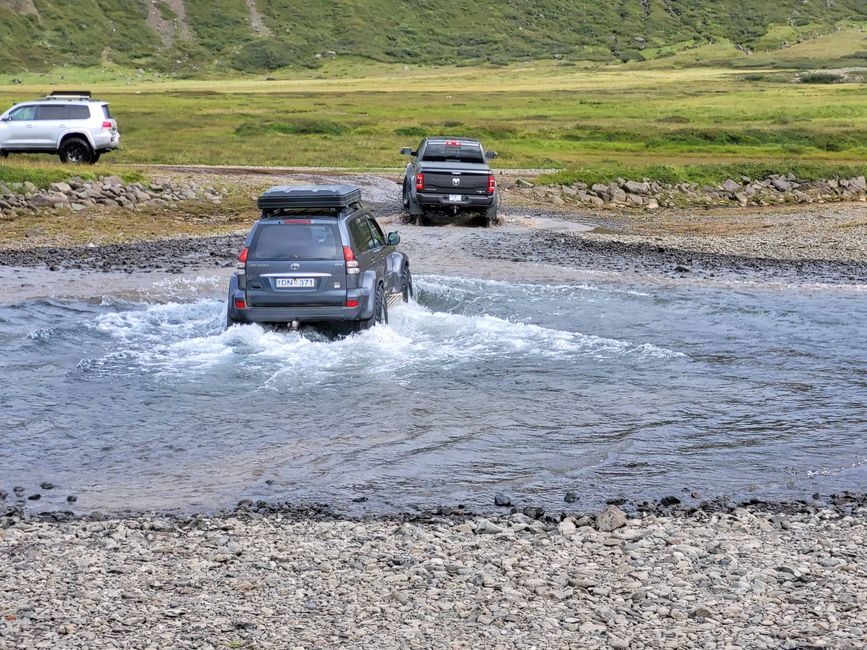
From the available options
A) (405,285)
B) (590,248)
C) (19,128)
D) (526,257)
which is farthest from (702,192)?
(405,285)

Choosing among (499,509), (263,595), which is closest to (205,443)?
(499,509)

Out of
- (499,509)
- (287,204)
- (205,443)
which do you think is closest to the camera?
(499,509)

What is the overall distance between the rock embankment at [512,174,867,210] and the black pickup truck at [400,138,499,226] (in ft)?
30.5

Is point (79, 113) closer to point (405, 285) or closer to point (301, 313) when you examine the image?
point (405, 285)

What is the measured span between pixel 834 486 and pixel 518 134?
5827cm

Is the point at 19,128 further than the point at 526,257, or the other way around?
the point at 19,128

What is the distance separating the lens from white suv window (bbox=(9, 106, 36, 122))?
37.6 metres

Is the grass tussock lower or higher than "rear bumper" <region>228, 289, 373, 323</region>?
lower

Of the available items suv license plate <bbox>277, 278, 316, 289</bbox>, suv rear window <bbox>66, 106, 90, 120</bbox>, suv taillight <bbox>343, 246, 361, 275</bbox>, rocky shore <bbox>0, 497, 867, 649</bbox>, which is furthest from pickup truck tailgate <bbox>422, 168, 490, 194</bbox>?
rocky shore <bbox>0, 497, 867, 649</bbox>

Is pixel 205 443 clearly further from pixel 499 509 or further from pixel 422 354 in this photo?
pixel 422 354

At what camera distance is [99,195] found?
111 ft

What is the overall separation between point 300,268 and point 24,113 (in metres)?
26.0

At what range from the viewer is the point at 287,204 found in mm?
15648

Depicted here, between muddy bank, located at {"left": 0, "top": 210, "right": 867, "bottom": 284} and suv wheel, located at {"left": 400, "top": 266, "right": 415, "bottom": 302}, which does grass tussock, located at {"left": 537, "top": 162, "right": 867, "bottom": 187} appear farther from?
suv wheel, located at {"left": 400, "top": 266, "right": 415, "bottom": 302}
